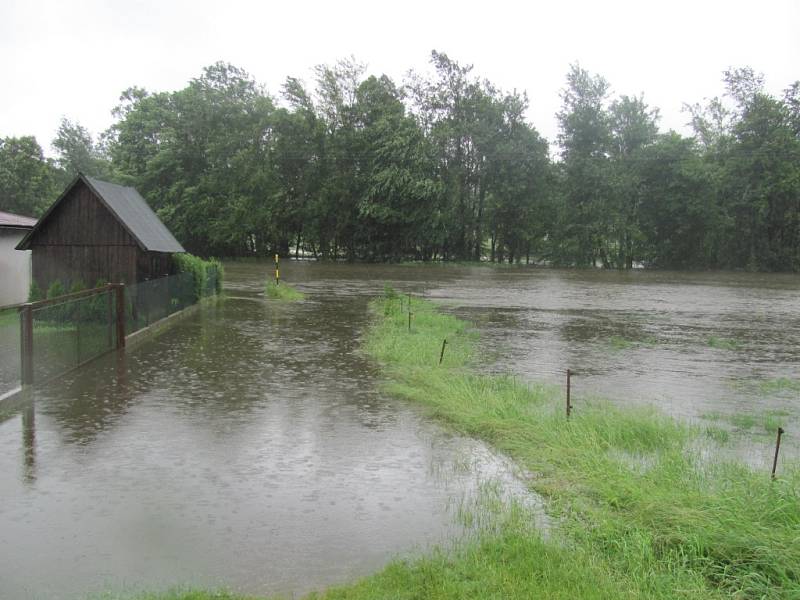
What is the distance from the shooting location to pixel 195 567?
15.7 ft

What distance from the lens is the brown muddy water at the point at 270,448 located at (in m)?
4.98

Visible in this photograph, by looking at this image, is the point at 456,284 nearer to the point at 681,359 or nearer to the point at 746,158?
the point at 681,359

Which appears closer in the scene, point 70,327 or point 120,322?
point 70,327

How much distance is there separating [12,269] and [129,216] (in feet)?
16.9

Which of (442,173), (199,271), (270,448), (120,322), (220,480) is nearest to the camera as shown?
(220,480)

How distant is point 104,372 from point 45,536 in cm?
706

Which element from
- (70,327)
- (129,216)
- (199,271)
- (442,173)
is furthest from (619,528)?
(442,173)

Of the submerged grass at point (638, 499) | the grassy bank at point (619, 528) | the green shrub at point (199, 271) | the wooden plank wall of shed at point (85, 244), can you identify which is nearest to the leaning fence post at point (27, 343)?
the submerged grass at point (638, 499)

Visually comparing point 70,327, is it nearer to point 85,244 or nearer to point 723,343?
point 85,244

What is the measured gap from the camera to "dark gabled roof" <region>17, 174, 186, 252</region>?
18.5m

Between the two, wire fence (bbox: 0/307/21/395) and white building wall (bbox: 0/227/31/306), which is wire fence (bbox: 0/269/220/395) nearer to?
wire fence (bbox: 0/307/21/395)

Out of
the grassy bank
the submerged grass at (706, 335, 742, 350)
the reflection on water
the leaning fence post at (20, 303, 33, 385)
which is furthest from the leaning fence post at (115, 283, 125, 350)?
the submerged grass at (706, 335, 742, 350)

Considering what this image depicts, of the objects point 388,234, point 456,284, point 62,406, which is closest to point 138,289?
point 62,406

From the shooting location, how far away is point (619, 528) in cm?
533
